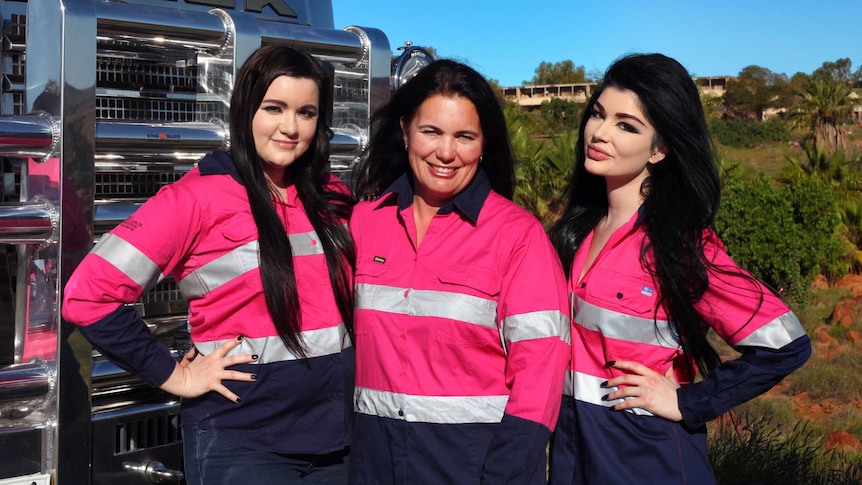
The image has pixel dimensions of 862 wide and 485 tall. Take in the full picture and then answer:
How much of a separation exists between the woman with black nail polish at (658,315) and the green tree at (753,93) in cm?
5948

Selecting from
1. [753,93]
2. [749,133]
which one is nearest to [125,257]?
[749,133]

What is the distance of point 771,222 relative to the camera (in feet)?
47.7

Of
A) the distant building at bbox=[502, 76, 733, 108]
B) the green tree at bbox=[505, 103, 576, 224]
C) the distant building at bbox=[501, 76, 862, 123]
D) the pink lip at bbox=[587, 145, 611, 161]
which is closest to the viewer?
the pink lip at bbox=[587, 145, 611, 161]

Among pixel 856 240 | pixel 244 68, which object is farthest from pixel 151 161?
pixel 856 240

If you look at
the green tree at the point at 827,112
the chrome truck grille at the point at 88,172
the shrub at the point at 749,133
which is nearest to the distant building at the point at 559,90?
the shrub at the point at 749,133

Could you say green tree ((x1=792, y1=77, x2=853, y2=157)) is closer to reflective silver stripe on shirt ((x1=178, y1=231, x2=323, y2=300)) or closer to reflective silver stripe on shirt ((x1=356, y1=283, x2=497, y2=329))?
reflective silver stripe on shirt ((x1=356, y1=283, x2=497, y2=329))

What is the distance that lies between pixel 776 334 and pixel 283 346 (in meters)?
1.29

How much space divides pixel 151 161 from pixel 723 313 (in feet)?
5.79

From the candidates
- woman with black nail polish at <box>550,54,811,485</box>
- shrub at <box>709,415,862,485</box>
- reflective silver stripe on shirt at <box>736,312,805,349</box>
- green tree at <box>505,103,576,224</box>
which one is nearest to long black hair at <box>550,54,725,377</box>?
woman with black nail polish at <box>550,54,811,485</box>

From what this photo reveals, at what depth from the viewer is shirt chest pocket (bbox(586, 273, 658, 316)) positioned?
259 centimetres

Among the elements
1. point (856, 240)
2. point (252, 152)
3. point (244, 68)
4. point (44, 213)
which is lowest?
point (856, 240)

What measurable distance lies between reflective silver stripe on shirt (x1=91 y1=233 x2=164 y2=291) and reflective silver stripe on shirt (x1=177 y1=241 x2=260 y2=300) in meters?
0.14

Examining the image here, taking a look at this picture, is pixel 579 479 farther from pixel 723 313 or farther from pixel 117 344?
pixel 117 344

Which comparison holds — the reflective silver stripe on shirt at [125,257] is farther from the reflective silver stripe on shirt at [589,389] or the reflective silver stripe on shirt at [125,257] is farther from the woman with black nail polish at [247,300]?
the reflective silver stripe on shirt at [589,389]
